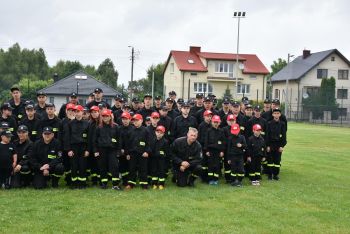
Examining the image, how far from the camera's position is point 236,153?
11.2m

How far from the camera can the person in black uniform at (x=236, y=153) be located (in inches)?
440

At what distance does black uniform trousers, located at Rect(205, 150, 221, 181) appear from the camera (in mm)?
11273

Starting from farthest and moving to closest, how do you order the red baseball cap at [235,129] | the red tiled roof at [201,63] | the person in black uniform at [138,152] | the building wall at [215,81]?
the building wall at [215,81]
the red tiled roof at [201,63]
the red baseball cap at [235,129]
the person in black uniform at [138,152]

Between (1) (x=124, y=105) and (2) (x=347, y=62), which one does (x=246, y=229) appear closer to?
(1) (x=124, y=105)

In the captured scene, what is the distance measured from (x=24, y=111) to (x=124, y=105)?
2.59 metres

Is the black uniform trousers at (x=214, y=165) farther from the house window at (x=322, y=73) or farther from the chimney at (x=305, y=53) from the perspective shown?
the chimney at (x=305, y=53)

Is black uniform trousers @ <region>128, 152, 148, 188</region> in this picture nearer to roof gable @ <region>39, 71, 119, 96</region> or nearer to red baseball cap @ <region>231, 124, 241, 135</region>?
red baseball cap @ <region>231, 124, 241, 135</region>

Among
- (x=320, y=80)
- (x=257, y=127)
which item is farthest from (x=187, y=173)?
(x=320, y=80)

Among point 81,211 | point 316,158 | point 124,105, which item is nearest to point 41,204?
point 81,211

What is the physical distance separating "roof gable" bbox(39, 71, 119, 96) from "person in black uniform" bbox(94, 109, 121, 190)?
38.5 metres

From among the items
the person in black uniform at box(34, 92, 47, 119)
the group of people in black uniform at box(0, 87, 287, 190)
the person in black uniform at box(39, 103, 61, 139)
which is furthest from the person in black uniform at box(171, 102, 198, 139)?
the person in black uniform at box(34, 92, 47, 119)

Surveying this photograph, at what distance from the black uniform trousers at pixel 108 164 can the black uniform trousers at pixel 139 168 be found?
0.35 m

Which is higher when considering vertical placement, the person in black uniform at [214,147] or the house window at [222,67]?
the house window at [222,67]

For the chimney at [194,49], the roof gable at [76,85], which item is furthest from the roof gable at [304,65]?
the roof gable at [76,85]
